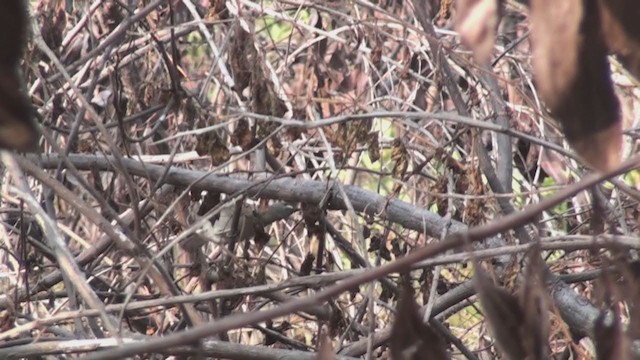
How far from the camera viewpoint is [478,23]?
0.67 m

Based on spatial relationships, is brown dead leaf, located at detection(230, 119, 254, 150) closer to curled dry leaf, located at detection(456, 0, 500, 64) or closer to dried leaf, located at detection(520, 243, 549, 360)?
dried leaf, located at detection(520, 243, 549, 360)

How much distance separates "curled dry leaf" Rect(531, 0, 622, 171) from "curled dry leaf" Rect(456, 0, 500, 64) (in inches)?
1.4

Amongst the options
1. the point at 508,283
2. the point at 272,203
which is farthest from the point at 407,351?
the point at 272,203

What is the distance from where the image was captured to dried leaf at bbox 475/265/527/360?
814 millimetres

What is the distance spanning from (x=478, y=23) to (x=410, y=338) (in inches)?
12.1

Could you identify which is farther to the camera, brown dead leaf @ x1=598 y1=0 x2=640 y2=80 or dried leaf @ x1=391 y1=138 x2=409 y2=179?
dried leaf @ x1=391 y1=138 x2=409 y2=179

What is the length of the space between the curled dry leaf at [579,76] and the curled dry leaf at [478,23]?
3cm

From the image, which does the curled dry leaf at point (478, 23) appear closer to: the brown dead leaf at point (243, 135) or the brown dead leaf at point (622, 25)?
the brown dead leaf at point (622, 25)

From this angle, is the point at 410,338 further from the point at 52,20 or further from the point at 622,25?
the point at 52,20

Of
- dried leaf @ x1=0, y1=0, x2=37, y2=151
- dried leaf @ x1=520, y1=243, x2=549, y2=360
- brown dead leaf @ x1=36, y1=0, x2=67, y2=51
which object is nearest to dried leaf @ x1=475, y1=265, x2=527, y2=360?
dried leaf @ x1=520, y1=243, x2=549, y2=360

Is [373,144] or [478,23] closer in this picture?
[478,23]

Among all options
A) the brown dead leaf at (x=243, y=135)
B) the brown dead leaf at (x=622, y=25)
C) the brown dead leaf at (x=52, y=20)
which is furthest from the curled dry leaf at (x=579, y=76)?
the brown dead leaf at (x=52, y=20)

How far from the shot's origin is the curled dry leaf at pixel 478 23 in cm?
67

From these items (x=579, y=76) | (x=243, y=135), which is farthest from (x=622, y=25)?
(x=243, y=135)
